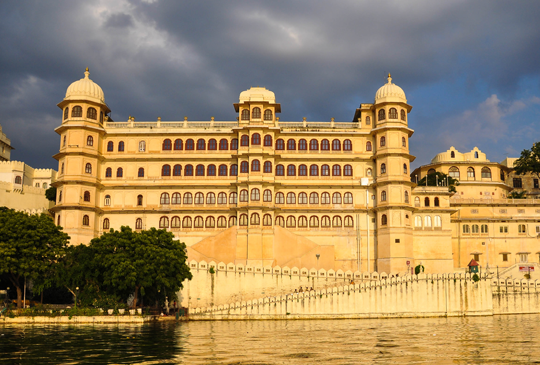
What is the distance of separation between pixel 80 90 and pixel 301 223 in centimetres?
2895

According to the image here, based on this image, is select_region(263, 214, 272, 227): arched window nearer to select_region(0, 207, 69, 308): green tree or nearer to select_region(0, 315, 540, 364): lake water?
select_region(0, 315, 540, 364): lake water

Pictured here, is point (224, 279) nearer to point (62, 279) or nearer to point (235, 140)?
point (62, 279)

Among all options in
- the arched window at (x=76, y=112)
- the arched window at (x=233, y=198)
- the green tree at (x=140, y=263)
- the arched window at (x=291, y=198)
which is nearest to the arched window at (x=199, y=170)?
the arched window at (x=233, y=198)

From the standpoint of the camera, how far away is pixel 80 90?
62.7 m

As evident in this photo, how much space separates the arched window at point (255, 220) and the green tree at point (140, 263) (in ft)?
43.7

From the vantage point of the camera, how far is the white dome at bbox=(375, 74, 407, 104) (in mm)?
62938

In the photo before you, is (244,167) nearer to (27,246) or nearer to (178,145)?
(178,145)

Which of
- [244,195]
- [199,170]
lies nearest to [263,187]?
[244,195]

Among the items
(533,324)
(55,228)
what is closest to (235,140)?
(55,228)

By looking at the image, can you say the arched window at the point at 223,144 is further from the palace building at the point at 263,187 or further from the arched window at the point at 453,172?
the arched window at the point at 453,172

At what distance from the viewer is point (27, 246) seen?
45.7 meters

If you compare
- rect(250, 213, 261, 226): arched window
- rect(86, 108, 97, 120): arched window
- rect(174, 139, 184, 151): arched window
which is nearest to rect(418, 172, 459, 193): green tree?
rect(250, 213, 261, 226): arched window

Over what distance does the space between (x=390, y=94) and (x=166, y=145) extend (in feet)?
86.2

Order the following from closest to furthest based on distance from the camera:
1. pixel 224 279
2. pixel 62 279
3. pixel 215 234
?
pixel 62 279 < pixel 224 279 < pixel 215 234
